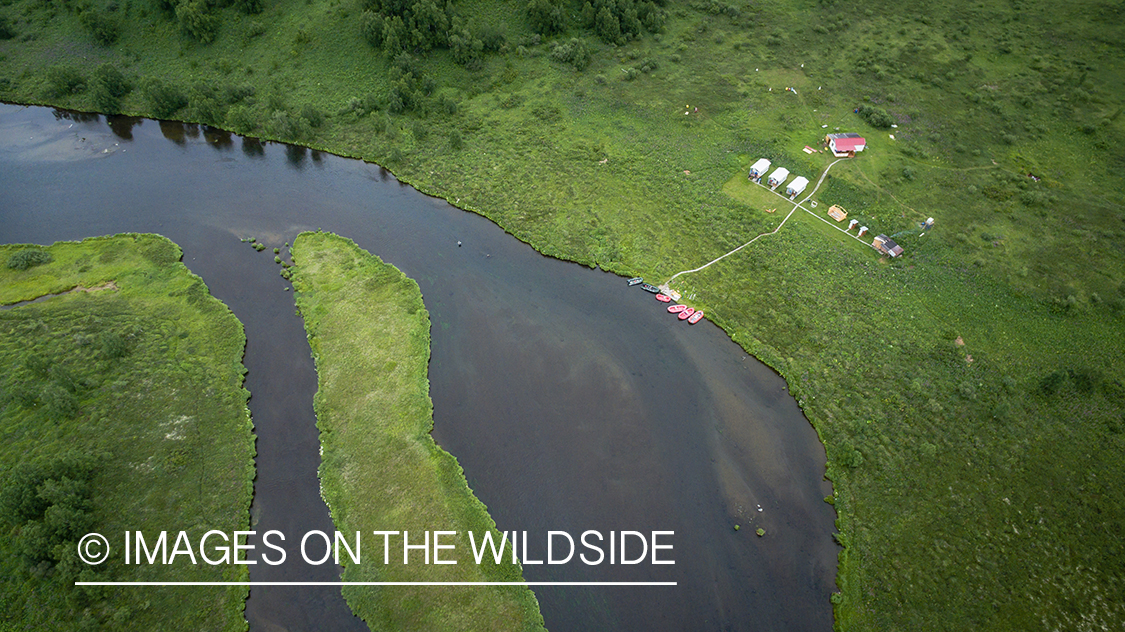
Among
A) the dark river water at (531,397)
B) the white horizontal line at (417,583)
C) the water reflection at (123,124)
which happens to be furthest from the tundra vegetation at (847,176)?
the white horizontal line at (417,583)

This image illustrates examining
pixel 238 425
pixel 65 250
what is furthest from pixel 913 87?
pixel 65 250

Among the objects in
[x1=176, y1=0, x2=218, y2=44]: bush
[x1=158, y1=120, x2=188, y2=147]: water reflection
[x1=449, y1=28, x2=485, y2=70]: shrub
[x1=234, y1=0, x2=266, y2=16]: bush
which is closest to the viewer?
[x1=158, y1=120, x2=188, y2=147]: water reflection

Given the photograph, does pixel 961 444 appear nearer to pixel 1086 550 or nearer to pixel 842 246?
pixel 1086 550

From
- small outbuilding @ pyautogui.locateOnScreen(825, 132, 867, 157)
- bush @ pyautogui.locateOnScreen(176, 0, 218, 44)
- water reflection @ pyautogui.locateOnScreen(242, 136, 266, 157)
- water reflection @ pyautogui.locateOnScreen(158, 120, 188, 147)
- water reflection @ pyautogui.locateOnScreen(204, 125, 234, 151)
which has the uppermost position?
bush @ pyautogui.locateOnScreen(176, 0, 218, 44)

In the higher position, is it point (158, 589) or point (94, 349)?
point (94, 349)

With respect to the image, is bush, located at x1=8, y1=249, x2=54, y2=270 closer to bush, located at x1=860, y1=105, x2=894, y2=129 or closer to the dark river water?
the dark river water

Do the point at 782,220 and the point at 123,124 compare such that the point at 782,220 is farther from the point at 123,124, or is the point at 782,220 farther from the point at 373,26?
the point at 123,124

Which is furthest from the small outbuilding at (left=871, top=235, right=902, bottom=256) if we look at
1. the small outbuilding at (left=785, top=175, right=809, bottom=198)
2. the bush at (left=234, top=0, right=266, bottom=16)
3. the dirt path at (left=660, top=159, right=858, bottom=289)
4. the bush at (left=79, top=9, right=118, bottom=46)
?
the bush at (left=79, top=9, right=118, bottom=46)

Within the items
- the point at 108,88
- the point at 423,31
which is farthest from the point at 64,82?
the point at 423,31
